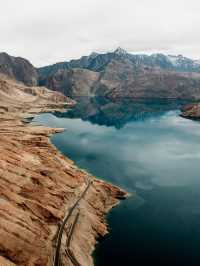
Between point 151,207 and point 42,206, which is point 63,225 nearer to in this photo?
point 42,206

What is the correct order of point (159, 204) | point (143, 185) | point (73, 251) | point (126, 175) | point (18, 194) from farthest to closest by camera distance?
point (126, 175)
point (143, 185)
point (159, 204)
point (18, 194)
point (73, 251)

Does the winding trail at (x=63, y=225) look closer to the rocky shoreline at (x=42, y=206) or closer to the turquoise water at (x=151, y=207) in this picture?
the rocky shoreline at (x=42, y=206)

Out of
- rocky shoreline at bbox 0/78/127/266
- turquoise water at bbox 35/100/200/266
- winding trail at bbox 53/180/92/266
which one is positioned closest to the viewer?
rocky shoreline at bbox 0/78/127/266

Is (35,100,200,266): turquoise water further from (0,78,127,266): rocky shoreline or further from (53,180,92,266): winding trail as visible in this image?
(53,180,92,266): winding trail

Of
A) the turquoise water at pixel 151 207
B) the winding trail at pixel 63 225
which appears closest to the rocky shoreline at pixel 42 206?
the winding trail at pixel 63 225

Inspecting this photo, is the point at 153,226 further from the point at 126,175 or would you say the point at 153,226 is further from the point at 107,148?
the point at 107,148

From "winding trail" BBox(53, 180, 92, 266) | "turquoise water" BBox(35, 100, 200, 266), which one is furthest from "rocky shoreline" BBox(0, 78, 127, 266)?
"turquoise water" BBox(35, 100, 200, 266)

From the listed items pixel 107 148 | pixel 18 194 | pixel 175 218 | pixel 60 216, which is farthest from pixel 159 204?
pixel 107 148

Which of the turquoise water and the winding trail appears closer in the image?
the winding trail
